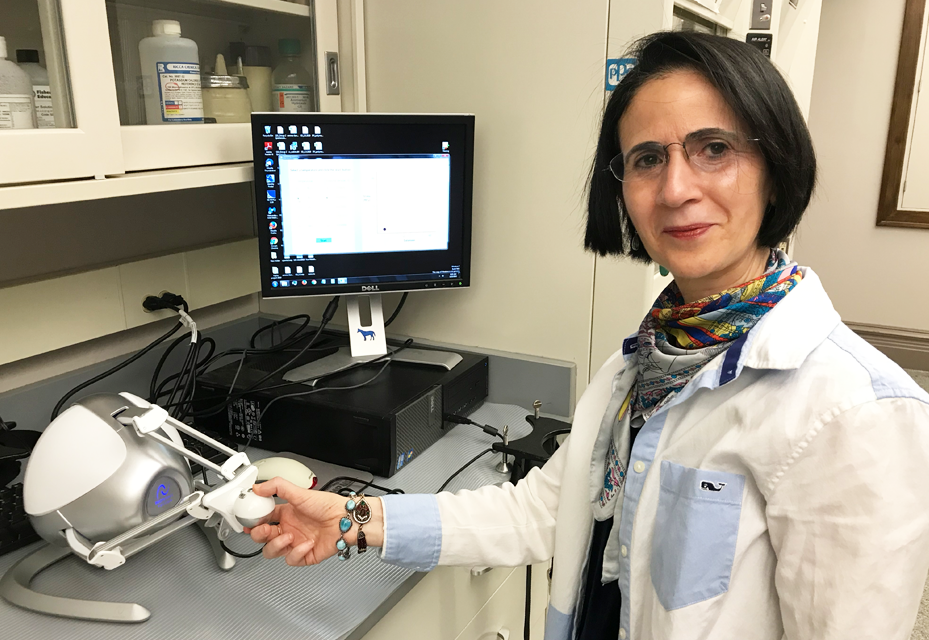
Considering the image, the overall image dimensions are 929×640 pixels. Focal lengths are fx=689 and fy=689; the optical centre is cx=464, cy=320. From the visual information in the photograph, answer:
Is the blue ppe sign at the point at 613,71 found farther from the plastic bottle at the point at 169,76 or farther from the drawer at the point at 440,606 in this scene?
the drawer at the point at 440,606

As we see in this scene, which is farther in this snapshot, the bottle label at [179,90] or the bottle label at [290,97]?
the bottle label at [290,97]

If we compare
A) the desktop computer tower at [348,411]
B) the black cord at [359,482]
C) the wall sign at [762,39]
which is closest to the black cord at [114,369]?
the desktop computer tower at [348,411]

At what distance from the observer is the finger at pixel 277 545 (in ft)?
3.03

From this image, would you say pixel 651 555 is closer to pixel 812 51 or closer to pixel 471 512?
pixel 471 512

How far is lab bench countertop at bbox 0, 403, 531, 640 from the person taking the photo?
87 cm

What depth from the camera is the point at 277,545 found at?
36.3 inches

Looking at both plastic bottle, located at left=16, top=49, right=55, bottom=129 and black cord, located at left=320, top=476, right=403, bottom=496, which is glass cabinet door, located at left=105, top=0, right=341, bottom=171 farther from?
black cord, located at left=320, top=476, right=403, bottom=496

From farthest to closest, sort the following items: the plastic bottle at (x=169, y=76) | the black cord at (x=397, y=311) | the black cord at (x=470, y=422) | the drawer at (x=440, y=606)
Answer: the black cord at (x=397, y=311) < the black cord at (x=470, y=422) < the plastic bottle at (x=169, y=76) < the drawer at (x=440, y=606)

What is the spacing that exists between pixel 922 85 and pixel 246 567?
380 cm

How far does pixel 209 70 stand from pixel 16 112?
409 millimetres

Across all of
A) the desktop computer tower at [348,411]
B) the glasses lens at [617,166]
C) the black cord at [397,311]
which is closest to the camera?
the glasses lens at [617,166]

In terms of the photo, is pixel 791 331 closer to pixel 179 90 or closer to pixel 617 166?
pixel 617 166

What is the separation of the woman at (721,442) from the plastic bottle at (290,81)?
73cm

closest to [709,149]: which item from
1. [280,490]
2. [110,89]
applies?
[280,490]
